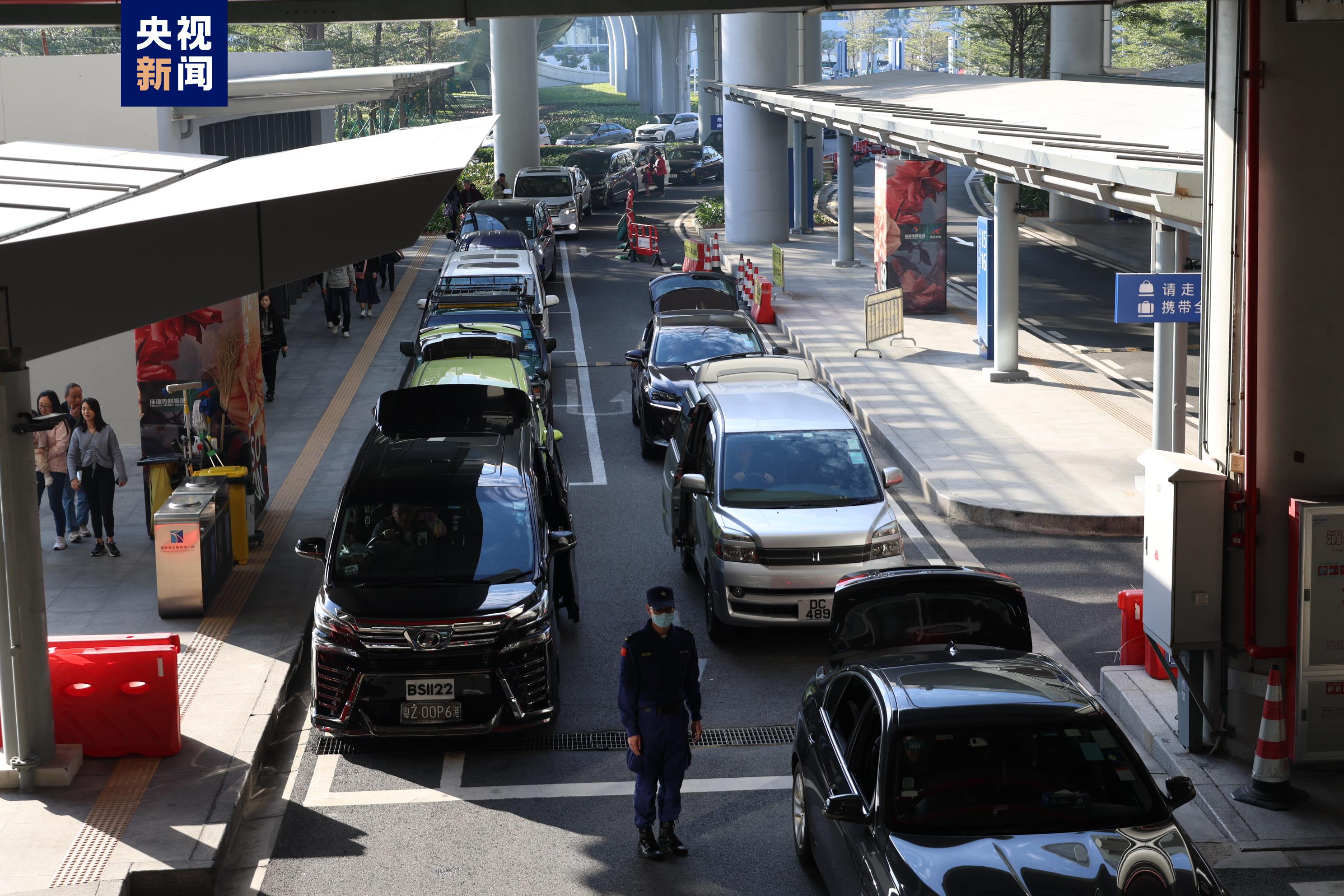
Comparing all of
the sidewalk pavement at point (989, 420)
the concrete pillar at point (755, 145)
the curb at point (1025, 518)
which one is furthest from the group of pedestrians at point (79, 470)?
the concrete pillar at point (755, 145)

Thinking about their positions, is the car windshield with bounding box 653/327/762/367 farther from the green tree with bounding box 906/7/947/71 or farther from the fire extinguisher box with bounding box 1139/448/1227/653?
the green tree with bounding box 906/7/947/71

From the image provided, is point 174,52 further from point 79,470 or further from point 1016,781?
point 1016,781

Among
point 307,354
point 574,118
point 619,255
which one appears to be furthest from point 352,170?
point 574,118

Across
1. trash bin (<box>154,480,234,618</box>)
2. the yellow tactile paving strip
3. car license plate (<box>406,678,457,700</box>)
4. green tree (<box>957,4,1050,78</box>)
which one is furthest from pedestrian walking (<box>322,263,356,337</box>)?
green tree (<box>957,4,1050,78</box>)

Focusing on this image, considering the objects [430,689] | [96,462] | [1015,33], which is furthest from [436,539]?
[1015,33]

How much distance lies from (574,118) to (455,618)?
109 meters

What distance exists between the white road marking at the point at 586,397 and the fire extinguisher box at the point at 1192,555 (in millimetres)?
9082

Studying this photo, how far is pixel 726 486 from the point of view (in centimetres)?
1238

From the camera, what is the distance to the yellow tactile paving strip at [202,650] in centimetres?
802

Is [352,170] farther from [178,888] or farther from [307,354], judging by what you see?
[307,354]

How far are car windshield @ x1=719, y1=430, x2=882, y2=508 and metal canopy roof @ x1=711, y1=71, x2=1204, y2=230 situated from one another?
3.23m

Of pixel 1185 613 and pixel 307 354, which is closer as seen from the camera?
pixel 1185 613

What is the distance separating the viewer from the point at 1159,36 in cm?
7288

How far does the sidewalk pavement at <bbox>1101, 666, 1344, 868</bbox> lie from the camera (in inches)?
316
